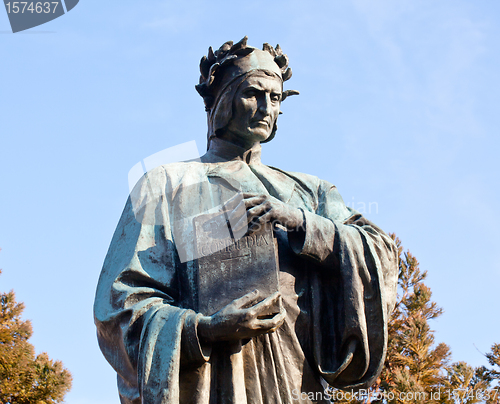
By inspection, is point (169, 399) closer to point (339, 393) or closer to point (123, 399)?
point (123, 399)

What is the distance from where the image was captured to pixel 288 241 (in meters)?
5.45

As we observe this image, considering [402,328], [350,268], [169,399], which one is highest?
[402,328]

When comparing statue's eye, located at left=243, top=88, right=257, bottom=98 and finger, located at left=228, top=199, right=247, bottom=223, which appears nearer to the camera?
finger, located at left=228, top=199, right=247, bottom=223

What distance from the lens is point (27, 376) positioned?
15.4 metres

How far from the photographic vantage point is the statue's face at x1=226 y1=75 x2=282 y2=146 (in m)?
5.96

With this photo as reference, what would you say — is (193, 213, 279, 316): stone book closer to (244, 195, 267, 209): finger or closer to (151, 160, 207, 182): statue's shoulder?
(244, 195, 267, 209): finger

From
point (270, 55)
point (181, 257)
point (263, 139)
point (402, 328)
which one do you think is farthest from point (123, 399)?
point (402, 328)

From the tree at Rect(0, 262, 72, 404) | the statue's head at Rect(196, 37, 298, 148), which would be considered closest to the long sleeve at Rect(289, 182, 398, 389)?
the statue's head at Rect(196, 37, 298, 148)

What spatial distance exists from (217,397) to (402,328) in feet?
27.6

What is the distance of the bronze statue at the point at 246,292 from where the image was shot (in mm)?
4816

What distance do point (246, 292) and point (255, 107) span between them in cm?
161

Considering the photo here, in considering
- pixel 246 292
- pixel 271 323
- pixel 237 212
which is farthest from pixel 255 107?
pixel 271 323

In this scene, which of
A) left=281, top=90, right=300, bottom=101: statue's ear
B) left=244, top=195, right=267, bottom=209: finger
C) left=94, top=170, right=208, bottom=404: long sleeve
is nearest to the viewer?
left=94, top=170, right=208, bottom=404: long sleeve

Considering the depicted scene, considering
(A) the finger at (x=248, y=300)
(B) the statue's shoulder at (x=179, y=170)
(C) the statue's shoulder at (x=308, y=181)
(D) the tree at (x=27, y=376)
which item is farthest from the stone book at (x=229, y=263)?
(D) the tree at (x=27, y=376)
